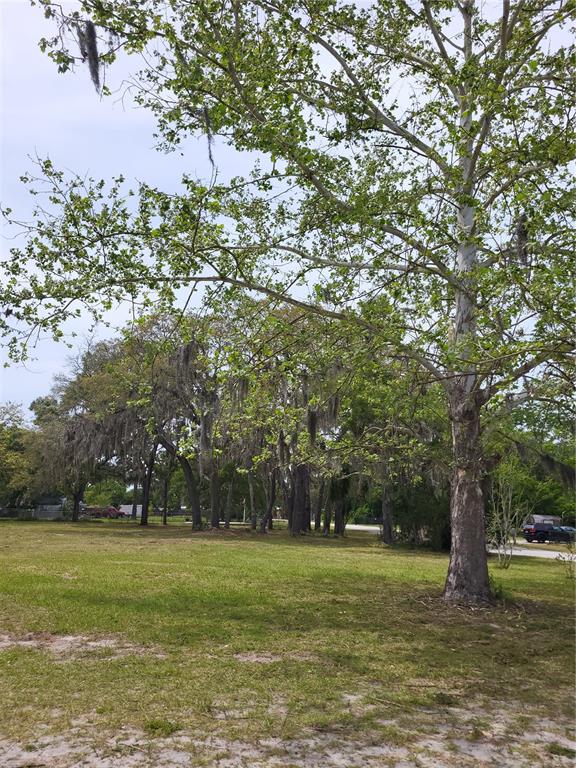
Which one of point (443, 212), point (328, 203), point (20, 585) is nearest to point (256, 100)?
point (328, 203)

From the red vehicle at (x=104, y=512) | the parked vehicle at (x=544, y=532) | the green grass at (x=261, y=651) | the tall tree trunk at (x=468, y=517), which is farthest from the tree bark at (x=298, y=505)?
the red vehicle at (x=104, y=512)

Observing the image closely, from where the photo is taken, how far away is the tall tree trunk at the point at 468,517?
33.3ft

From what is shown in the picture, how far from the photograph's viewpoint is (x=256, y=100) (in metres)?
7.62

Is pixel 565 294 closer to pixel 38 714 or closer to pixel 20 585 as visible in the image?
pixel 38 714

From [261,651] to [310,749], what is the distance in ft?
8.72

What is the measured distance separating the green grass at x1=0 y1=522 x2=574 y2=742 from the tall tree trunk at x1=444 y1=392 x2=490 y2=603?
480 millimetres

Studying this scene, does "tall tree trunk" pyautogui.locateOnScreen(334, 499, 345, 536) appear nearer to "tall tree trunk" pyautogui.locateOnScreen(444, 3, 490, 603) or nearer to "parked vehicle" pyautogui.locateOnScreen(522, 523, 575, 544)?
"parked vehicle" pyautogui.locateOnScreen(522, 523, 575, 544)

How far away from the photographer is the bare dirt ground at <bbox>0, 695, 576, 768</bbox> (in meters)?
3.67

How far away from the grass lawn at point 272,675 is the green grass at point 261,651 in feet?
0.08

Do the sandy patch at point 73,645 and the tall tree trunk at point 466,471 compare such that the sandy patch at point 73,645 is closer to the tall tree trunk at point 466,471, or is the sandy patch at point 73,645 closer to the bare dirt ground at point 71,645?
the bare dirt ground at point 71,645

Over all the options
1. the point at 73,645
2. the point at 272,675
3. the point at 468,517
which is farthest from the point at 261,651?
the point at 468,517

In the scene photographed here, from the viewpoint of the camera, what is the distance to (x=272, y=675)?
557cm

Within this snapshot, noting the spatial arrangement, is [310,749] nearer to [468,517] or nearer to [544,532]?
[468,517]

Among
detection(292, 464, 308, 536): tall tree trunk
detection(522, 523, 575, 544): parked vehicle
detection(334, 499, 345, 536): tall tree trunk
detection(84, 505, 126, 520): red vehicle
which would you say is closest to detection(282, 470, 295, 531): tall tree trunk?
detection(292, 464, 308, 536): tall tree trunk
